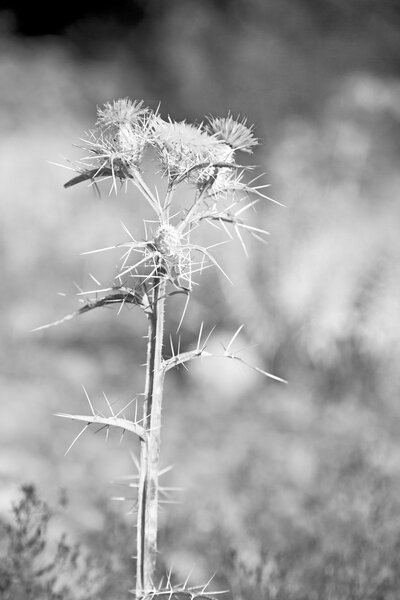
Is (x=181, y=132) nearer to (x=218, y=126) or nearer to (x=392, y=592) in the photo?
(x=218, y=126)

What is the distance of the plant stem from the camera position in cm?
233

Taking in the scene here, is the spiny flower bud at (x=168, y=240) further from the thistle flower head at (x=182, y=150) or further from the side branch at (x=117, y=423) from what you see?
the side branch at (x=117, y=423)

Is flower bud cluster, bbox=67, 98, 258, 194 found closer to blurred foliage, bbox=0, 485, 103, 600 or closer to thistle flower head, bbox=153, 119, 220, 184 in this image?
thistle flower head, bbox=153, 119, 220, 184

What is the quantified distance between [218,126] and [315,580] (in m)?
6.60

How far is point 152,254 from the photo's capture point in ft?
7.60

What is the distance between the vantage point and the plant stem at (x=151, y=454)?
233cm

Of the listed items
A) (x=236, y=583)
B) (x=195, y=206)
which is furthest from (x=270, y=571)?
(x=195, y=206)

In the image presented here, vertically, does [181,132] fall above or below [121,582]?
above

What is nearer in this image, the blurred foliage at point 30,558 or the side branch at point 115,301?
the side branch at point 115,301

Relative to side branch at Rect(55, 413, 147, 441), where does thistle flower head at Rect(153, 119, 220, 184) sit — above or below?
above

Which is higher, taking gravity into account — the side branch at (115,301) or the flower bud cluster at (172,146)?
the flower bud cluster at (172,146)

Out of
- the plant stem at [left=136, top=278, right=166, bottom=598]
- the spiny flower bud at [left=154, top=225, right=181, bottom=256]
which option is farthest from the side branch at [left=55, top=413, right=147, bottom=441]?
the spiny flower bud at [left=154, top=225, right=181, bottom=256]

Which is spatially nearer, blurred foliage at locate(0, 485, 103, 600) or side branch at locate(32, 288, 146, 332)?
side branch at locate(32, 288, 146, 332)

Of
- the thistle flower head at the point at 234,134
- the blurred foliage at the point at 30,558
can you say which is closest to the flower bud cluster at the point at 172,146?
the thistle flower head at the point at 234,134
